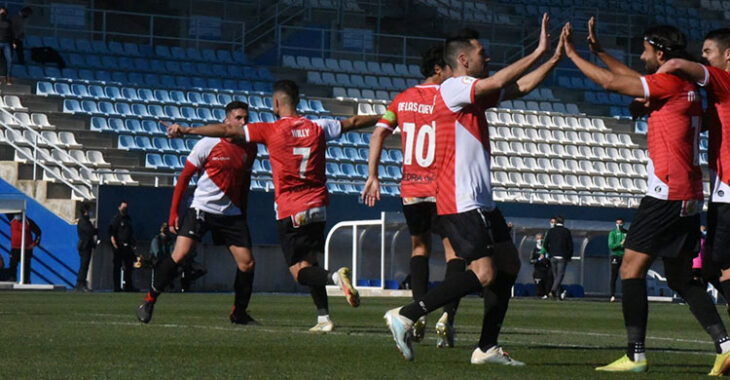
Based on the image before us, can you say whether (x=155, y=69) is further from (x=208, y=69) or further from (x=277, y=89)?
(x=277, y=89)

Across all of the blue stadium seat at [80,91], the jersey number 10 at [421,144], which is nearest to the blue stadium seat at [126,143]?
the blue stadium seat at [80,91]

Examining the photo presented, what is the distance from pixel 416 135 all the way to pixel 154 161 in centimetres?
2051

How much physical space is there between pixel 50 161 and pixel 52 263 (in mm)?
2077

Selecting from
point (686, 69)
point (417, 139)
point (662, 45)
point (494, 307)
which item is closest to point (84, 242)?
point (417, 139)

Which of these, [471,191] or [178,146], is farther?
[178,146]

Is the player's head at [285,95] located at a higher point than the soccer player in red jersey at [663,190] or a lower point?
higher

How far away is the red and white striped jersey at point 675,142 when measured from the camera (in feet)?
25.0

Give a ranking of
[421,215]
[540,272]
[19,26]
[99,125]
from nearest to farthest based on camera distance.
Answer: [421,215] < [540,272] < [99,125] < [19,26]

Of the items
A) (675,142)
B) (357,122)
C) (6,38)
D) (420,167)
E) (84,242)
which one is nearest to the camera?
(675,142)

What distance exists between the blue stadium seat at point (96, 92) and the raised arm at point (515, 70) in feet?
78.4

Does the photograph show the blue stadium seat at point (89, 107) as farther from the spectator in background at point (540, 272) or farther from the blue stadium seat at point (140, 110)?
the spectator in background at point (540, 272)

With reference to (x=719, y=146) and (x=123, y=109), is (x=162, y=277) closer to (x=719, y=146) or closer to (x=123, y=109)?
(x=719, y=146)

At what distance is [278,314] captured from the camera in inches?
607

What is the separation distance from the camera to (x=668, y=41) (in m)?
7.71
